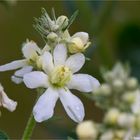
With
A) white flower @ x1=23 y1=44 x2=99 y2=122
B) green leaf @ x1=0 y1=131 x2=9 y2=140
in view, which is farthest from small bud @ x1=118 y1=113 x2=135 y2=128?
green leaf @ x1=0 y1=131 x2=9 y2=140

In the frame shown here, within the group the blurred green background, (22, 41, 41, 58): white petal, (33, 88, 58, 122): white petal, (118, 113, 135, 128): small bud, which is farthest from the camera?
the blurred green background

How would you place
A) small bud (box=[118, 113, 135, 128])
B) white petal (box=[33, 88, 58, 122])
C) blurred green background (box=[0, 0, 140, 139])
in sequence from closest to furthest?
small bud (box=[118, 113, 135, 128]) → white petal (box=[33, 88, 58, 122]) → blurred green background (box=[0, 0, 140, 139])

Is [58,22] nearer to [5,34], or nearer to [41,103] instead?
[41,103]

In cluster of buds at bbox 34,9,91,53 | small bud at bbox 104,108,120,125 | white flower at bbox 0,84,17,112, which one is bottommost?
white flower at bbox 0,84,17,112

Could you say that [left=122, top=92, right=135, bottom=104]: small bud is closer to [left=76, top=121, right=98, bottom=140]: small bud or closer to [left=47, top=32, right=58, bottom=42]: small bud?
[left=76, top=121, right=98, bottom=140]: small bud

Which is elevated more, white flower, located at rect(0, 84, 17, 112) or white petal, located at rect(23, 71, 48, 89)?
white petal, located at rect(23, 71, 48, 89)

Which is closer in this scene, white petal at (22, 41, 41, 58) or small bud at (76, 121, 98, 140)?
small bud at (76, 121, 98, 140)

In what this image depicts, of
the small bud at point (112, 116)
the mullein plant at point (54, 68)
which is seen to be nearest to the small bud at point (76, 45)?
the mullein plant at point (54, 68)
